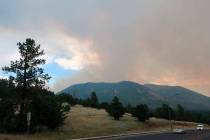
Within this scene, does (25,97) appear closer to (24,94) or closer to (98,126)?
(24,94)

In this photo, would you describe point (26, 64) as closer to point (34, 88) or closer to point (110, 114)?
point (34, 88)

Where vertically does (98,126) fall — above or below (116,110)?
below

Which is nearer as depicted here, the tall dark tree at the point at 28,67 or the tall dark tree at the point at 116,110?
the tall dark tree at the point at 28,67

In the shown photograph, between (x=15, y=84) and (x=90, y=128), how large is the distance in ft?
68.0

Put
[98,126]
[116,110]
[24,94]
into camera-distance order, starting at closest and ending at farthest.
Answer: [24,94], [98,126], [116,110]

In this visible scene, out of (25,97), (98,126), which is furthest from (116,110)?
(25,97)

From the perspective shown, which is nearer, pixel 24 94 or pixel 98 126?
pixel 24 94

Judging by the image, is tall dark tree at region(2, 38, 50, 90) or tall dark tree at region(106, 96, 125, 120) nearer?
tall dark tree at region(2, 38, 50, 90)

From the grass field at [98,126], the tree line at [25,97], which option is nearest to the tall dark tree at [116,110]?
the grass field at [98,126]

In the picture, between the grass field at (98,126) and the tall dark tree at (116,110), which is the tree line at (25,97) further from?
the tall dark tree at (116,110)

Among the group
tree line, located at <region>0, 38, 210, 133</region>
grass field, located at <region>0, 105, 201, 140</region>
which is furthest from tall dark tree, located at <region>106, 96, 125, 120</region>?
tree line, located at <region>0, 38, 210, 133</region>

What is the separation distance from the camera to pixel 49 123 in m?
69.5

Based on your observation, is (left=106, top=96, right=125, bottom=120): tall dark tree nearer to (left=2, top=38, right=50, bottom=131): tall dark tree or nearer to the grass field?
the grass field

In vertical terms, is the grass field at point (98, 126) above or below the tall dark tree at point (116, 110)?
below
